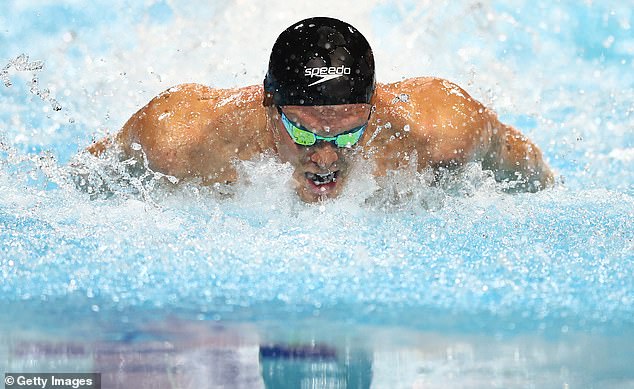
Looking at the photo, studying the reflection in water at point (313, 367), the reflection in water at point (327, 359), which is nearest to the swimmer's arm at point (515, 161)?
the reflection in water at point (327, 359)

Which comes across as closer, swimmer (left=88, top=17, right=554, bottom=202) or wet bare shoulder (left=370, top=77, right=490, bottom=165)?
swimmer (left=88, top=17, right=554, bottom=202)

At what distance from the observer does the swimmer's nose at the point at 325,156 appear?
3.28 m

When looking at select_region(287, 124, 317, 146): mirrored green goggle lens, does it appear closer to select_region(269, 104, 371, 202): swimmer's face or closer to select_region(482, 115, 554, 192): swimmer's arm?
select_region(269, 104, 371, 202): swimmer's face

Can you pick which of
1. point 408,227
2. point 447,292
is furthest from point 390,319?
point 408,227

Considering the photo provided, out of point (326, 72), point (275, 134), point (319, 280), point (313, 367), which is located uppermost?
point (326, 72)

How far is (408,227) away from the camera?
334cm

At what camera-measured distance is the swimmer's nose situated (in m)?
3.28

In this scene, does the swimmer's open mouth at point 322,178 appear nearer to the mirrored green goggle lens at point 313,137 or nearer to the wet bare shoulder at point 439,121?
the mirrored green goggle lens at point 313,137

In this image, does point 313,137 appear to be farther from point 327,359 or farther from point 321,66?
point 327,359

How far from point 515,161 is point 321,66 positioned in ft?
3.76

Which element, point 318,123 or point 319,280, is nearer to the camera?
point 319,280

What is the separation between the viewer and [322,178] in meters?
3.43

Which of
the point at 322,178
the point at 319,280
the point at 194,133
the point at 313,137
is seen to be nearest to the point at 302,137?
the point at 313,137

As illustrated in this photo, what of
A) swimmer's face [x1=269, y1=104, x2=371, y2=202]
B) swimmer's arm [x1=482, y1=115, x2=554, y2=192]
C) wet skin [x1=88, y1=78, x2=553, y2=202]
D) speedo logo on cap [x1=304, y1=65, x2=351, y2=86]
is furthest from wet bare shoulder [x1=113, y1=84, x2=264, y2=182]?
swimmer's arm [x1=482, y1=115, x2=554, y2=192]
